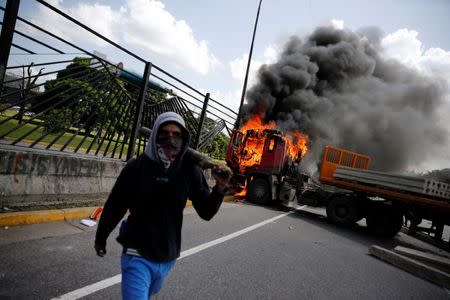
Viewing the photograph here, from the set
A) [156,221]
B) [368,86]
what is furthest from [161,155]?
[368,86]

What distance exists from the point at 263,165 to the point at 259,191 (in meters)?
1.06

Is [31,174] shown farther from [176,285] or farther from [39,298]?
[176,285]

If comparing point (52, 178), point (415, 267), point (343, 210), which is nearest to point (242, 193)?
point (343, 210)

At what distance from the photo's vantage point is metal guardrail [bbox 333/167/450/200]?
8.55 metres

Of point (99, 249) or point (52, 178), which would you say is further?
point (52, 178)

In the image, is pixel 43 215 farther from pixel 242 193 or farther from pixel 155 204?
pixel 242 193

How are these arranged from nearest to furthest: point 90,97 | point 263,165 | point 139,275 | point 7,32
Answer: point 139,275, point 7,32, point 90,97, point 263,165

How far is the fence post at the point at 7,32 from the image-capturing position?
4398mm

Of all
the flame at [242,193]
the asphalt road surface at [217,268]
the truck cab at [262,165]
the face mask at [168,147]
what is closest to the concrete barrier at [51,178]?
the asphalt road surface at [217,268]

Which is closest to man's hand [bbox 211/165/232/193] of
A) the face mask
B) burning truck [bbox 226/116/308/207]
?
the face mask

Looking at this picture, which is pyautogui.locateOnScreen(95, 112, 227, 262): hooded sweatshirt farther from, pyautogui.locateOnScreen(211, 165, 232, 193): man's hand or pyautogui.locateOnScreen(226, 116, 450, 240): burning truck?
pyautogui.locateOnScreen(226, 116, 450, 240): burning truck

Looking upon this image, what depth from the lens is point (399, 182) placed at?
30.0ft

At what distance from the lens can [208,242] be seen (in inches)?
215

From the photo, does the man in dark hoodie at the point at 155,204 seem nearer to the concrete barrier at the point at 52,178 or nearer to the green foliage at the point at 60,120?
the green foliage at the point at 60,120
